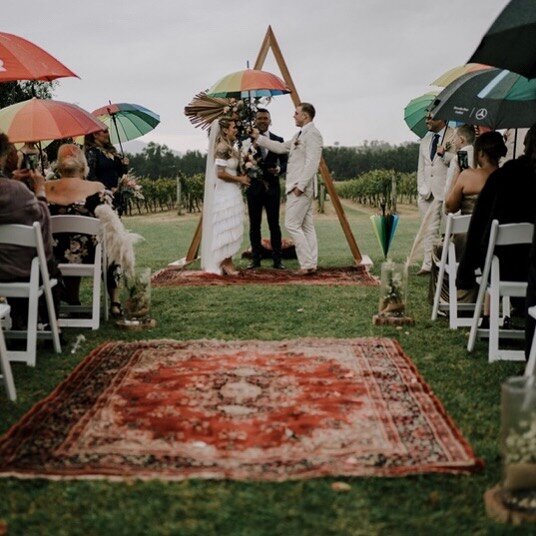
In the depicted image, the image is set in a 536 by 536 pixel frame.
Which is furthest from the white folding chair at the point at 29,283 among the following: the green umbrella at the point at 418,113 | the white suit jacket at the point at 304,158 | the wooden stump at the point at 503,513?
the green umbrella at the point at 418,113

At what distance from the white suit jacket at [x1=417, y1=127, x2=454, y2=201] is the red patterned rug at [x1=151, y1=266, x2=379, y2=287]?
135cm

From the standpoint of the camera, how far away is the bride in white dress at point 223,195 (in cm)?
924

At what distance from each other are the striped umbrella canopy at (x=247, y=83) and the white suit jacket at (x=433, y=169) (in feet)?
6.66

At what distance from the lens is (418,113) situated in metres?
9.70

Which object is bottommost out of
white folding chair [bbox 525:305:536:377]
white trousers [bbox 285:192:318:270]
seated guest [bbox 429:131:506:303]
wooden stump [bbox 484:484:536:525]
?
wooden stump [bbox 484:484:536:525]

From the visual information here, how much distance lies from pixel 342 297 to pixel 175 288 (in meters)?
2.07

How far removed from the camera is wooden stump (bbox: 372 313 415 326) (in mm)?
6324

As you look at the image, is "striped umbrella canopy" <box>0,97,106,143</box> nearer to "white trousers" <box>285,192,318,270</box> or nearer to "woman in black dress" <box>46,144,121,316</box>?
"woman in black dress" <box>46,144,121,316</box>

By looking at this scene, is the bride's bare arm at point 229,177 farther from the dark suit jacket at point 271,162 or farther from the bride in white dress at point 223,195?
the dark suit jacket at point 271,162

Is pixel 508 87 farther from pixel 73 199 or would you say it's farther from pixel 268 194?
pixel 268 194

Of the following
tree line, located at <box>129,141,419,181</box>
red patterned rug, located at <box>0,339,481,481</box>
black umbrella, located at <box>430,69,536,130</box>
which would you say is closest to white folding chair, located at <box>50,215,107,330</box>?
red patterned rug, located at <box>0,339,481,481</box>

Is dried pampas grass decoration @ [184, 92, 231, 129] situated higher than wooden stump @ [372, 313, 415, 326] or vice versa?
dried pampas grass decoration @ [184, 92, 231, 129]

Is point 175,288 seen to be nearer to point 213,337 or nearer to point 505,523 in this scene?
point 213,337

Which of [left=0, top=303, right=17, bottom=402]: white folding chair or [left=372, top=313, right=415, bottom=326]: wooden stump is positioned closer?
[left=0, top=303, right=17, bottom=402]: white folding chair
